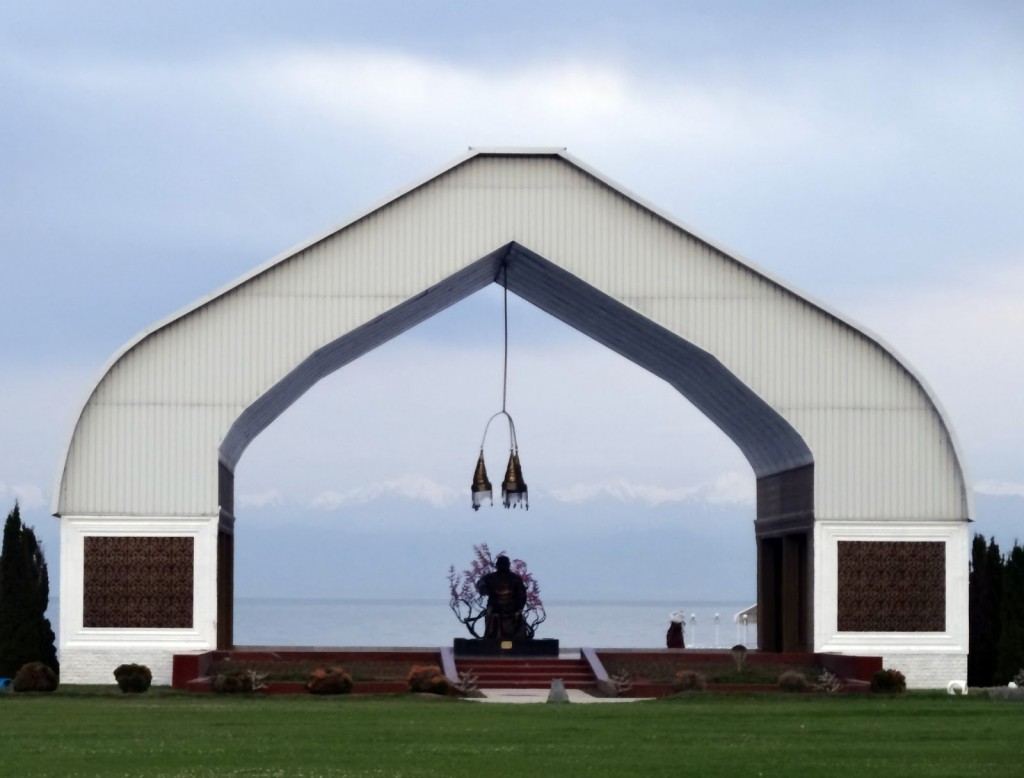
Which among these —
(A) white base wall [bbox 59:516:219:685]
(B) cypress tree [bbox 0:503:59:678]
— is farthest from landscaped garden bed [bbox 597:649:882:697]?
(B) cypress tree [bbox 0:503:59:678]

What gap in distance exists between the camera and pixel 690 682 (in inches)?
1374

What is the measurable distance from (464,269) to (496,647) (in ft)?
23.6

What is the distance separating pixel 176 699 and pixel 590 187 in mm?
12487

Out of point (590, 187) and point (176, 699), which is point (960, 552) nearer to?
point (590, 187)

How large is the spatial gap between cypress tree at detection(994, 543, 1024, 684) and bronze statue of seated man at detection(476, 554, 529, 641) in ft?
29.9

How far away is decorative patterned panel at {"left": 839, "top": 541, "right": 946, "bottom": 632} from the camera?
39.0 meters

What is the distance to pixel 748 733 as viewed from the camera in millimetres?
26000

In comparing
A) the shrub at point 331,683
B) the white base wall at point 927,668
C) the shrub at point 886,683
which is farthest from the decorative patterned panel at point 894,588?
the shrub at point 331,683

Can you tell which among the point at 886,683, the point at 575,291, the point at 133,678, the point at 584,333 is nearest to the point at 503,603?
the point at 584,333

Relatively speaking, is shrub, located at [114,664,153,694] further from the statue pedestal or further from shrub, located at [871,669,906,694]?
shrub, located at [871,669,906,694]

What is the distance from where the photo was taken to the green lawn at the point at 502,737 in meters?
21.6

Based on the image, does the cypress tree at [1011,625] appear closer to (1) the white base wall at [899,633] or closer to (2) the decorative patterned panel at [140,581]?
(1) the white base wall at [899,633]

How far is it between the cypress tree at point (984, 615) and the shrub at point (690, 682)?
29.0 ft

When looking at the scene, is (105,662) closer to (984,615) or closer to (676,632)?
(676,632)
